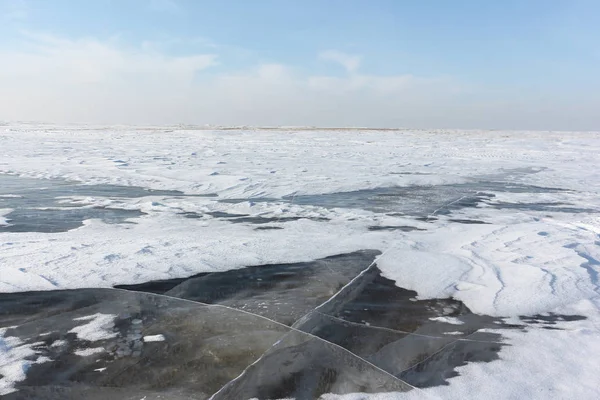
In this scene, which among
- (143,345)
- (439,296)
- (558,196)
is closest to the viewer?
(143,345)

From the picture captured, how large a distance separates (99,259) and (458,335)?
3653 millimetres

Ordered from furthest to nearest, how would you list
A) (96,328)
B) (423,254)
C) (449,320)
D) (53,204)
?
(53,204)
(423,254)
(449,320)
(96,328)

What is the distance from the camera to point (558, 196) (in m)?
9.77

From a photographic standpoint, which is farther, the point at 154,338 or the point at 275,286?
the point at 275,286

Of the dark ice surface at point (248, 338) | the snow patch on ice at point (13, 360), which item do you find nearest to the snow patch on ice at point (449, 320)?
the dark ice surface at point (248, 338)

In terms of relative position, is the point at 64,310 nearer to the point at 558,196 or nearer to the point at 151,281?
the point at 151,281

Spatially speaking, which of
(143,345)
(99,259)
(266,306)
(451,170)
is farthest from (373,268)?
(451,170)

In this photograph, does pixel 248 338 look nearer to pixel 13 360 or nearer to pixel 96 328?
pixel 96 328

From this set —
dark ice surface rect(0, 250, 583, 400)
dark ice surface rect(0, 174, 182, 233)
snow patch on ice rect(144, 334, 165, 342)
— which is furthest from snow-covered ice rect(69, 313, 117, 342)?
dark ice surface rect(0, 174, 182, 233)

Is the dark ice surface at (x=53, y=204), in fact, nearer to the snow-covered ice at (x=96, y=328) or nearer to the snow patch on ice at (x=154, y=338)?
the snow-covered ice at (x=96, y=328)

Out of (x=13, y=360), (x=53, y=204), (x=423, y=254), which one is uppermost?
(x=53, y=204)

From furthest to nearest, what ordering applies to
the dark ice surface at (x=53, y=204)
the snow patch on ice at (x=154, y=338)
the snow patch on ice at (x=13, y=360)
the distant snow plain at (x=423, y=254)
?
the dark ice surface at (x=53, y=204), the snow patch on ice at (x=154, y=338), the distant snow plain at (x=423, y=254), the snow patch on ice at (x=13, y=360)

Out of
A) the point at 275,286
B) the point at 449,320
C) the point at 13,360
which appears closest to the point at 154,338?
the point at 13,360

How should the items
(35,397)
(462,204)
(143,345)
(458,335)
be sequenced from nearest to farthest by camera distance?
(35,397)
(143,345)
(458,335)
(462,204)
